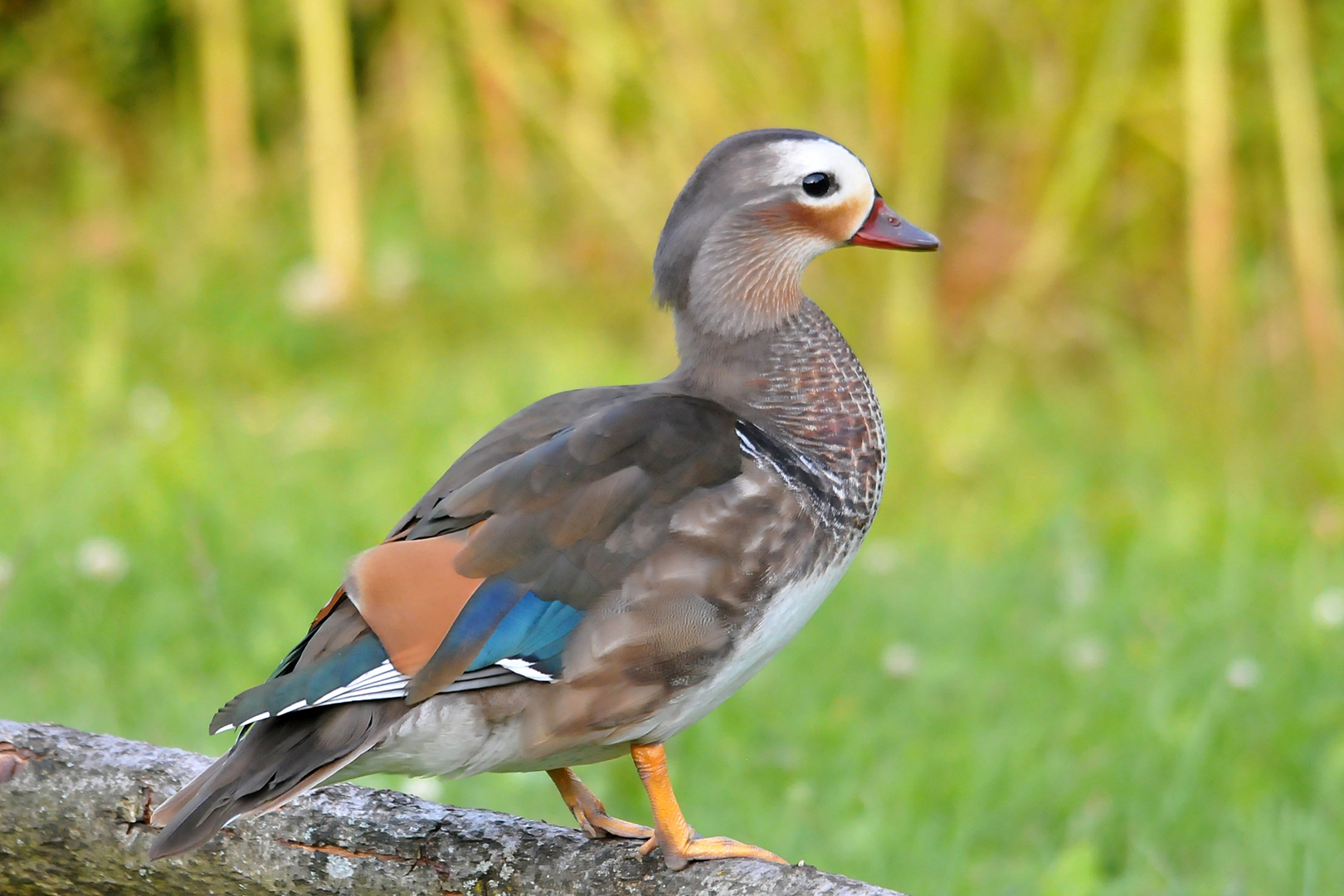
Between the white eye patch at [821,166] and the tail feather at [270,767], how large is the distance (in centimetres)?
88

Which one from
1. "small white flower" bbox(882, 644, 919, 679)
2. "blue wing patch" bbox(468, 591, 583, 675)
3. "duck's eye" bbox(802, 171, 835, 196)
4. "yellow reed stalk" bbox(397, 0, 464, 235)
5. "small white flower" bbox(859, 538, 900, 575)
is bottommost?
"small white flower" bbox(882, 644, 919, 679)

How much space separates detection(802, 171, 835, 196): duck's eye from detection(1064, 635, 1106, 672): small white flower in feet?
4.63

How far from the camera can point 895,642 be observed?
321 cm

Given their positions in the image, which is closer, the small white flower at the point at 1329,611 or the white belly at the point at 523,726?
the white belly at the point at 523,726

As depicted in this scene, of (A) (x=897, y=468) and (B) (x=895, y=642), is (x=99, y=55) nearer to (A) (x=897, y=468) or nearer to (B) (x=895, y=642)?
(A) (x=897, y=468)

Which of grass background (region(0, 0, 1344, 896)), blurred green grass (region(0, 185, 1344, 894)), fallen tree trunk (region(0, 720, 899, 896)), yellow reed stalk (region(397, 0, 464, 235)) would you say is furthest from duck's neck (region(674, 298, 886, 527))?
yellow reed stalk (region(397, 0, 464, 235))

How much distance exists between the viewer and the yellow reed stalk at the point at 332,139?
508 cm

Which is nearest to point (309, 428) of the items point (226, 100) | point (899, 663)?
point (899, 663)

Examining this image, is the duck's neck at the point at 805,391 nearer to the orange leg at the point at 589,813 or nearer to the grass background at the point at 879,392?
the orange leg at the point at 589,813

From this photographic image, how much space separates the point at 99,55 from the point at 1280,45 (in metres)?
4.89

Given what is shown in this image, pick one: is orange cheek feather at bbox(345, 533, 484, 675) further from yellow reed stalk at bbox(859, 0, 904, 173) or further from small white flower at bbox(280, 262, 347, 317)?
small white flower at bbox(280, 262, 347, 317)

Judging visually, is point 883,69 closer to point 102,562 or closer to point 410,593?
point 102,562

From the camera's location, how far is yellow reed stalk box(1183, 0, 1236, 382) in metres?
4.25

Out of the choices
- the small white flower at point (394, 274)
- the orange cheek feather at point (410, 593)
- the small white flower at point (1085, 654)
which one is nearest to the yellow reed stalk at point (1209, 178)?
the small white flower at point (1085, 654)
